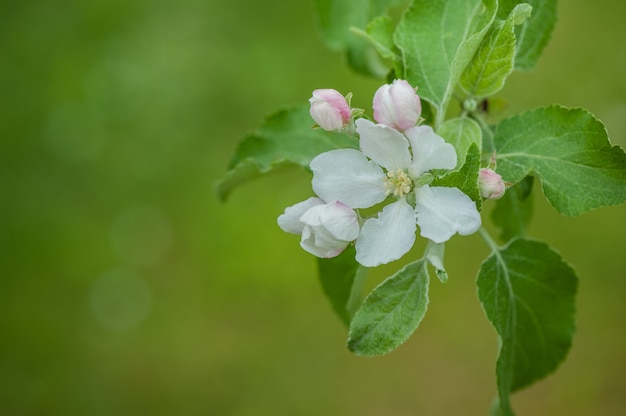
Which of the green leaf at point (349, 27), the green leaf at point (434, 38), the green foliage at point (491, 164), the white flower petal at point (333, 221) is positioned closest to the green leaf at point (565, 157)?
the green foliage at point (491, 164)

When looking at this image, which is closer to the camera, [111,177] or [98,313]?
[98,313]

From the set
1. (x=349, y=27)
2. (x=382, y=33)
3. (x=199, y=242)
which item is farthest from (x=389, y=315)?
(x=199, y=242)

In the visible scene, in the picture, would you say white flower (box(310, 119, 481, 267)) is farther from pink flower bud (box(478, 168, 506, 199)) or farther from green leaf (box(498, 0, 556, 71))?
green leaf (box(498, 0, 556, 71))

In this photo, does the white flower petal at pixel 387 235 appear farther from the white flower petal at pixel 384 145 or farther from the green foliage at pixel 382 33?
the green foliage at pixel 382 33

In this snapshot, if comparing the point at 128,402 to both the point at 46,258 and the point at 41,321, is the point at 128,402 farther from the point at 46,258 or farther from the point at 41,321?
the point at 46,258

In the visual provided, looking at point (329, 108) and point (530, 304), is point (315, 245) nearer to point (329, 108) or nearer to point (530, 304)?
point (329, 108)

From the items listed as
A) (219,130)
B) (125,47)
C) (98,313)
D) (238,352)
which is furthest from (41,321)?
(125,47)

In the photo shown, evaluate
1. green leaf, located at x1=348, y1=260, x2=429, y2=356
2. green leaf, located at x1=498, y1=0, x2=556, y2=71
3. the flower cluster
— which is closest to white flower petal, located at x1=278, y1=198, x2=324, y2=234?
the flower cluster
